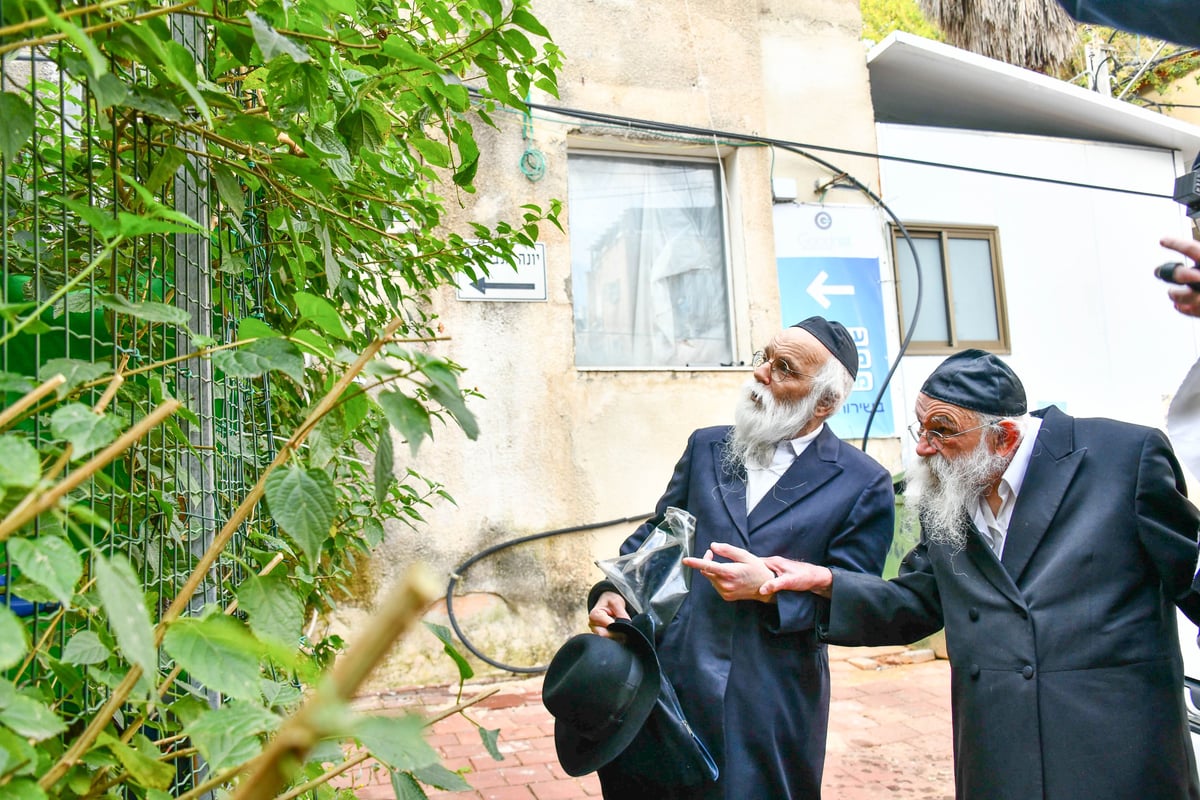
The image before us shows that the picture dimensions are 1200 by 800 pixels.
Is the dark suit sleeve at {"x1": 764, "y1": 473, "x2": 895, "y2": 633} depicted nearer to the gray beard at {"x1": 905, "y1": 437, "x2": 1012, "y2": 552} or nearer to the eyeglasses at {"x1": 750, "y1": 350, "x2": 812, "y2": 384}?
the gray beard at {"x1": 905, "y1": 437, "x2": 1012, "y2": 552}

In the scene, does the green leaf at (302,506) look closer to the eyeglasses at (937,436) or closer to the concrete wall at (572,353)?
the eyeglasses at (937,436)

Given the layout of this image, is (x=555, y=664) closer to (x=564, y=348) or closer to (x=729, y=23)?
(x=564, y=348)

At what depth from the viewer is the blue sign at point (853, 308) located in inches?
285

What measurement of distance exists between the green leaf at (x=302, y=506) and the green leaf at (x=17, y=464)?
268 mm

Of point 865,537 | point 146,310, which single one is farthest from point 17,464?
point 865,537

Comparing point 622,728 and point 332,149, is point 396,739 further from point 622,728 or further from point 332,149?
point 622,728

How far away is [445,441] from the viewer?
609 cm

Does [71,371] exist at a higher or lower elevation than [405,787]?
higher

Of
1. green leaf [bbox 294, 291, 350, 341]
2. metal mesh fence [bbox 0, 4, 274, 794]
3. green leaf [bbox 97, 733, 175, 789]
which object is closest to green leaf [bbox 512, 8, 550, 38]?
metal mesh fence [bbox 0, 4, 274, 794]

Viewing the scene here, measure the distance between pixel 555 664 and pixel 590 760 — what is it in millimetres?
256

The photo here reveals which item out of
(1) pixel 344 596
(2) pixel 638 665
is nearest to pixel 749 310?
(1) pixel 344 596

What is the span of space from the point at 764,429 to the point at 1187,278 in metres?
1.31

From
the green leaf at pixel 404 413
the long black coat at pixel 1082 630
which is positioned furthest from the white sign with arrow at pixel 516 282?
the green leaf at pixel 404 413

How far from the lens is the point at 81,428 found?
756 millimetres
